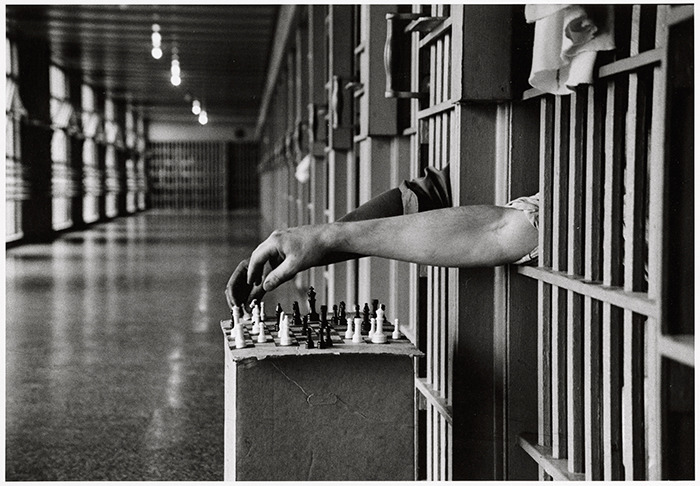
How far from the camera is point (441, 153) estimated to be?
271 centimetres

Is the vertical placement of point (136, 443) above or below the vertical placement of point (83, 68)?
below

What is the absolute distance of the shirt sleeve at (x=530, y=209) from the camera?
6.85 ft

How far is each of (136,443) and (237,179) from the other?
88.9 feet

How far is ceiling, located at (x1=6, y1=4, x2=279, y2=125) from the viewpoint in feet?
40.2

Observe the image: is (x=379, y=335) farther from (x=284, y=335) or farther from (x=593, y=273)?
(x=593, y=273)

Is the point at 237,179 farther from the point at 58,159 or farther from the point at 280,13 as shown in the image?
the point at 280,13

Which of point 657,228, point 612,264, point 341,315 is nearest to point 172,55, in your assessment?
point 341,315

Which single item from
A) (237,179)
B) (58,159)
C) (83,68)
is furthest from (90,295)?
(237,179)

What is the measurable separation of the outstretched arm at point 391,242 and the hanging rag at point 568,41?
1.07ft

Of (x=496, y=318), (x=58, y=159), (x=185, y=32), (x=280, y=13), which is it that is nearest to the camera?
(x=496, y=318)

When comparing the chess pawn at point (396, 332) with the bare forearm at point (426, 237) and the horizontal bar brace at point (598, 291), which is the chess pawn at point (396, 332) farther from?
the horizontal bar brace at point (598, 291)

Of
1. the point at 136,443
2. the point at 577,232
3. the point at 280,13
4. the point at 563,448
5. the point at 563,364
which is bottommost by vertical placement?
the point at 136,443

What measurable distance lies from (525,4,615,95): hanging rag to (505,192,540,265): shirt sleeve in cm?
29

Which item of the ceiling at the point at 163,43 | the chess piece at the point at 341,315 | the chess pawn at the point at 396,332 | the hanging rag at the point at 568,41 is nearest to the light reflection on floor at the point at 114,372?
the chess piece at the point at 341,315
